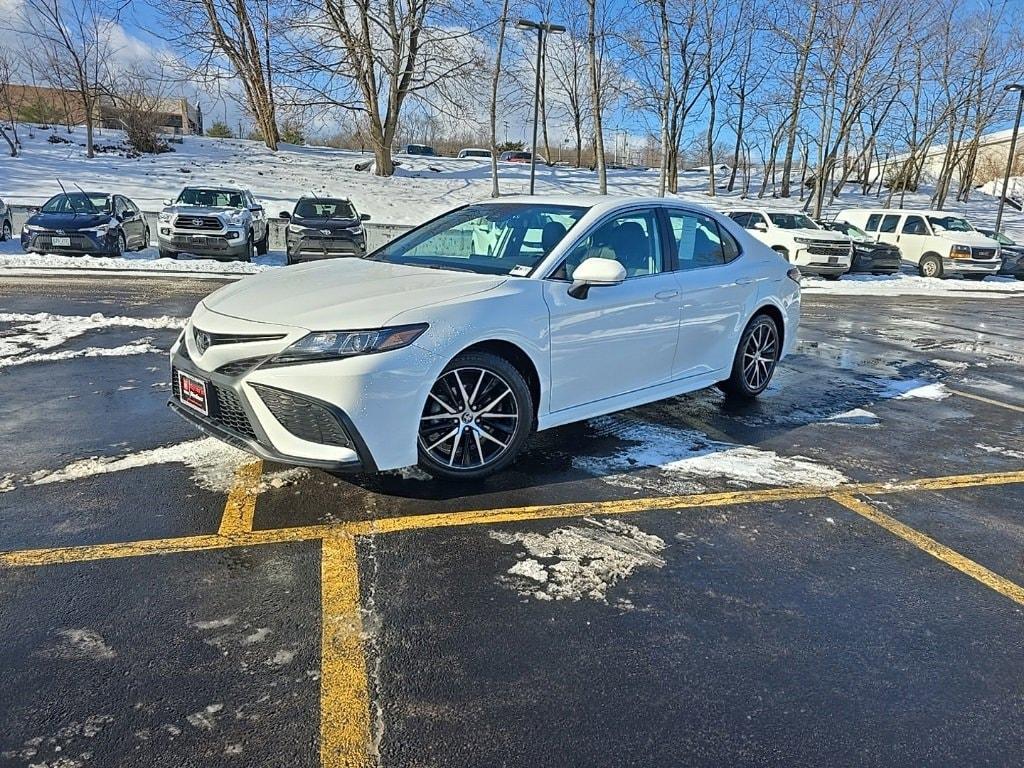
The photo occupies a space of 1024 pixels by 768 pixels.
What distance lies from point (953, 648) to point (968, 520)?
1.42m

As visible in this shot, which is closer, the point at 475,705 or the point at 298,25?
the point at 475,705

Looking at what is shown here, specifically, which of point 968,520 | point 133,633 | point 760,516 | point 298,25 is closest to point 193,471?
point 133,633

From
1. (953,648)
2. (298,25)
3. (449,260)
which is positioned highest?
(298,25)

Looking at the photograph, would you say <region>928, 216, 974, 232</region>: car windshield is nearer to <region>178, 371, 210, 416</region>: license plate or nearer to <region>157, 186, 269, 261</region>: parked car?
<region>157, 186, 269, 261</region>: parked car

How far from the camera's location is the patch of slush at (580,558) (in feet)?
9.74

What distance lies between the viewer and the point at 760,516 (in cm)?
377

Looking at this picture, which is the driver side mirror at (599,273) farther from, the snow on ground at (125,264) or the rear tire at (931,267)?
the rear tire at (931,267)

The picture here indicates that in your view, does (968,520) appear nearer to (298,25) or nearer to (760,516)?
(760,516)

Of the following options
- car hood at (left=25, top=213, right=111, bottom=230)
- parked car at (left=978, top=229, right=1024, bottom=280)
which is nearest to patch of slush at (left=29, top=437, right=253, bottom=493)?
car hood at (left=25, top=213, right=111, bottom=230)

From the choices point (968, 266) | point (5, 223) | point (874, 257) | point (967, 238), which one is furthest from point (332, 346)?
point (967, 238)

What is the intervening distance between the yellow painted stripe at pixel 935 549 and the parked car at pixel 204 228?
14.6 metres

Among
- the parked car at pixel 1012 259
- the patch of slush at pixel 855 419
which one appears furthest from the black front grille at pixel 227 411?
the parked car at pixel 1012 259

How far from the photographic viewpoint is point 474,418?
3891 mm

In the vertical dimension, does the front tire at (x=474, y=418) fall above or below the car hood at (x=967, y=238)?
below
